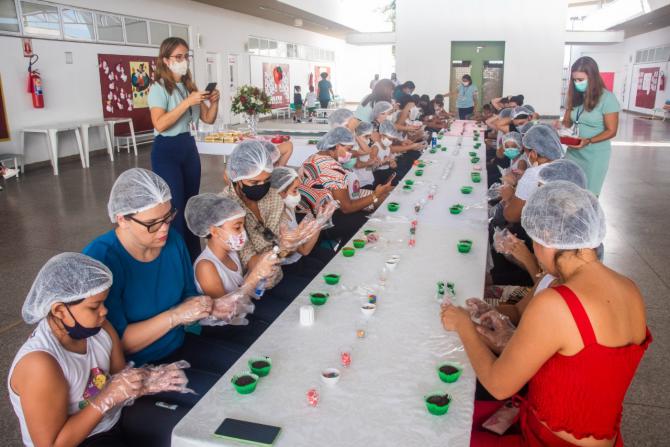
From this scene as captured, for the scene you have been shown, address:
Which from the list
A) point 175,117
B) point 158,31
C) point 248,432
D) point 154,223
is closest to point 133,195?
point 154,223

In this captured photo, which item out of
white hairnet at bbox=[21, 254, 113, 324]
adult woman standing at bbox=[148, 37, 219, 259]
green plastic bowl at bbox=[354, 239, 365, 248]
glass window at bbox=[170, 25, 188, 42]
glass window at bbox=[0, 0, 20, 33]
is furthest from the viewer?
glass window at bbox=[170, 25, 188, 42]

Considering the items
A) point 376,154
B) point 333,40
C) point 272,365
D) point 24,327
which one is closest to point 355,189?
point 376,154

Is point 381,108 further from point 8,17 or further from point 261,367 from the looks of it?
point 8,17

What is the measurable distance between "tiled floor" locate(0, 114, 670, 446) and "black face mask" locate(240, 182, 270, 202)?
161 cm

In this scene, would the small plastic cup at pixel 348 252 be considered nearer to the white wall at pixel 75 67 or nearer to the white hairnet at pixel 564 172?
the white hairnet at pixel 564 172

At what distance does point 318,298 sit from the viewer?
2232mm

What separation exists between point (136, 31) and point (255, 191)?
10.9 m

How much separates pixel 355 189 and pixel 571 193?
10.2ft

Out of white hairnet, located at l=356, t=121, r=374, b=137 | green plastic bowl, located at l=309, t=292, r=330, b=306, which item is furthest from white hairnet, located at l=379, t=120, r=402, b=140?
green plastic bowl, located at l=309, t=292, r=330, b=306

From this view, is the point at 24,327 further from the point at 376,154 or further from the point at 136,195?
the point at 376,154

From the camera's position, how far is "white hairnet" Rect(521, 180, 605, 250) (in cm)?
160

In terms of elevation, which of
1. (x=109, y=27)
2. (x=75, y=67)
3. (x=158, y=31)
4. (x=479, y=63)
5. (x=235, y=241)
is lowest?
(x=235, y=241)

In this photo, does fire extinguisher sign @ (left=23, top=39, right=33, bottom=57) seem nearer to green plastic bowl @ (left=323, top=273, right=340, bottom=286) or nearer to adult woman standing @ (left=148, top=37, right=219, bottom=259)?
adult woman standing @ (left=148, top=37, right=219, bottom=259)

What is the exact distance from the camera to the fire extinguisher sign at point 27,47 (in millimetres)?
9281
